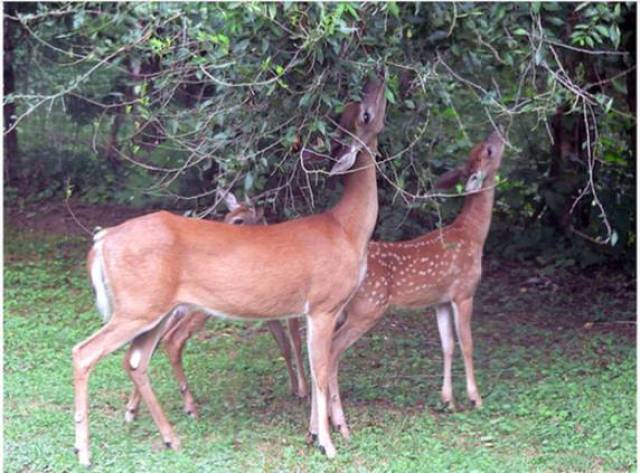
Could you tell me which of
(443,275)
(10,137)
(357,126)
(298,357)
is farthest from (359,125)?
(10,137)

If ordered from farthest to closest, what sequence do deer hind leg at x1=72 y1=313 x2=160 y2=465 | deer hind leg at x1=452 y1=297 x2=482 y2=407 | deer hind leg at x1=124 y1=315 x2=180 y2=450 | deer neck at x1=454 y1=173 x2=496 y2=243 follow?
deer neck at x1=454 y1=173 x2=496 y2=243 → deer hind leg at x1=452 y1=297 x2=482 y2=407 → deer hind leg at x1=124 y1=315 x2=180 y2=450 → deer hind leg at x1=72 y1=313 x2=160 y2=465

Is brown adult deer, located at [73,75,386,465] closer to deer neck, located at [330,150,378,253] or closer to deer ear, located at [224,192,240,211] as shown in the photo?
deer neck, located at [330,150,378,253]

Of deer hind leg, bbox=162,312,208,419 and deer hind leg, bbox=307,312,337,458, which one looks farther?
deer hind leg, bbox=162,312,208,419

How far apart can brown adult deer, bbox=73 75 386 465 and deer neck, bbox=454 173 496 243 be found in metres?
1.05

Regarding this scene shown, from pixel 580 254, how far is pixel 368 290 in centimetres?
389

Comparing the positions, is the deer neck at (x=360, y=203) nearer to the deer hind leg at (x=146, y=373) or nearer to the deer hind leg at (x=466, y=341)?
the deer hind leg at (x=466, y=341)

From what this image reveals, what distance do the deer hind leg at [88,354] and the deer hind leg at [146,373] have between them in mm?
275

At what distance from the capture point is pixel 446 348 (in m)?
6.81

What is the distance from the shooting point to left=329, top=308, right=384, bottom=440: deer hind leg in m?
6.16

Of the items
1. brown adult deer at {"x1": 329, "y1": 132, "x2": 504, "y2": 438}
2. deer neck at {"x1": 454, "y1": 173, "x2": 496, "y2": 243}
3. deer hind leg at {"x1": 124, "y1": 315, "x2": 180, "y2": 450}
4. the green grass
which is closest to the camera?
the green grass

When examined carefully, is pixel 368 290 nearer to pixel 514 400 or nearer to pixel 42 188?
pixel 514 400

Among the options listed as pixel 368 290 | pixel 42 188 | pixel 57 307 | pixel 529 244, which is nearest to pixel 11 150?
pixel 42 188

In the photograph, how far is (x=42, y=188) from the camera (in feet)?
40.3

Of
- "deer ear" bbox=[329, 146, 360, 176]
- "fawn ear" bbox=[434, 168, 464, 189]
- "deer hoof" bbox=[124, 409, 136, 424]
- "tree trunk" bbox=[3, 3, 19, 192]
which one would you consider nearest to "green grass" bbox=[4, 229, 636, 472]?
"deer hoof" bbox=[124, 409, 136, 424]
